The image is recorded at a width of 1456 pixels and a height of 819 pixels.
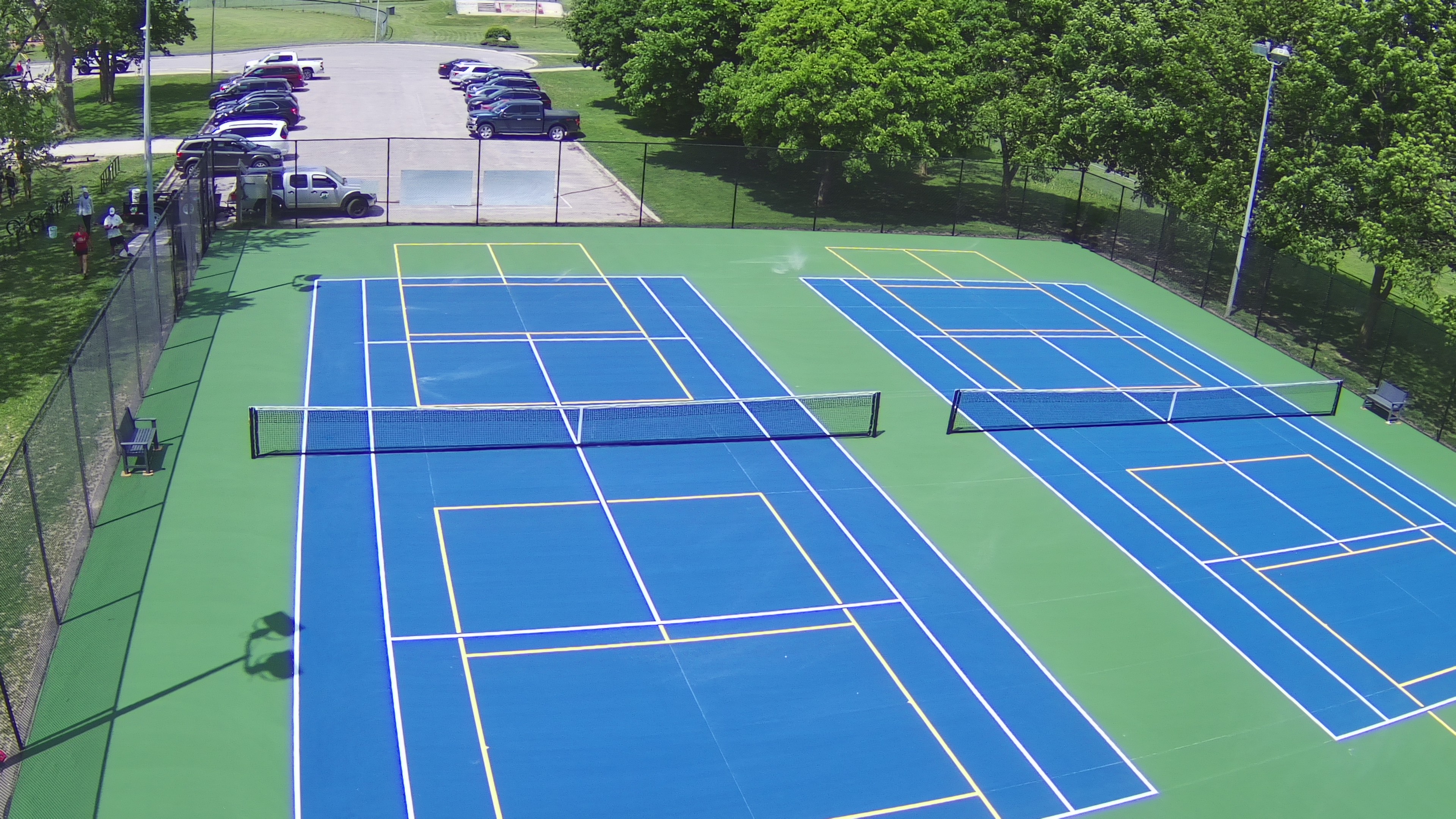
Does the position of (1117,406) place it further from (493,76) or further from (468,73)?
(468,73)

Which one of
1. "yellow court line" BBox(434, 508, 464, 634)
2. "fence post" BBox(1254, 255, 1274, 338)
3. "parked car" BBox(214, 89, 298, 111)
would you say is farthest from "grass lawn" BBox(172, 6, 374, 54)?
"yellow court line" BBox(434, 508, 464, 634)

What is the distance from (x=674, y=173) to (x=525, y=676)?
3687 cm

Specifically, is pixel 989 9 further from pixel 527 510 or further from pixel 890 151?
pixel 527 510

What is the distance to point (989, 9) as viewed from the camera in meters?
44.7

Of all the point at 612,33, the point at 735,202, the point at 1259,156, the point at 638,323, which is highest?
the point at 612,33

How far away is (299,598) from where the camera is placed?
17375mm

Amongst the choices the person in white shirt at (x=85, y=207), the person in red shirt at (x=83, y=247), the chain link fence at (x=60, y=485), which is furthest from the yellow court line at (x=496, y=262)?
the person in white shirt at (x=85, y=207)

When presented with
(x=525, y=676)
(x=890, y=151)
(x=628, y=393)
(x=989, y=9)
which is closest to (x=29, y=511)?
(x=525, y=676)

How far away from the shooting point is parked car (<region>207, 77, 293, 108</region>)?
187ft

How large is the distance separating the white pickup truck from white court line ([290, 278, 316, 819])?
147 feet

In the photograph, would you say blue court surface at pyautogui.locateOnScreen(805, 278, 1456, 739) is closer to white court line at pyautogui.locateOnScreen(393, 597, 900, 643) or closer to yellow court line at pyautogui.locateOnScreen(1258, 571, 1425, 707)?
yellow court line at pyautogui.locateOnScreen(1258, 571, 1425, 707)

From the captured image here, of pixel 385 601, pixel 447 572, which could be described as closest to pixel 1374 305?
pixel 447 572

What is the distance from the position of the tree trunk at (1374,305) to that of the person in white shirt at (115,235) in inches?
1401

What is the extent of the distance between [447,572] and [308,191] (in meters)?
23.6
